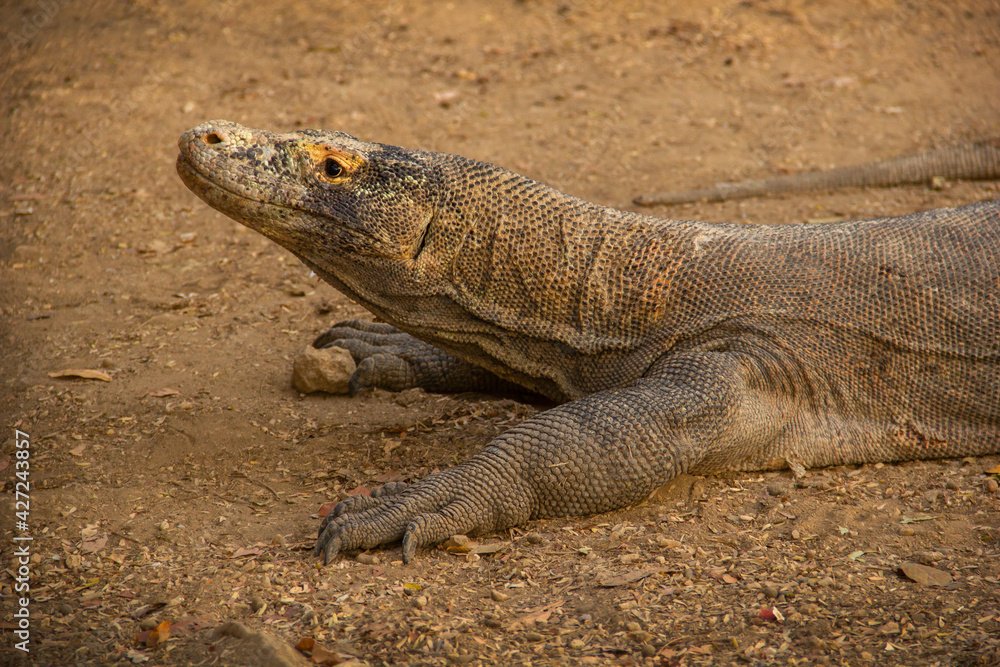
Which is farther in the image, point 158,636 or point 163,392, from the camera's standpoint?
point 163,392

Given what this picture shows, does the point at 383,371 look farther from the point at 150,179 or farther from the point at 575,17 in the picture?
the point at 575,17

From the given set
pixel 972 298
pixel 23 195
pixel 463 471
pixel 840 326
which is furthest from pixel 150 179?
pixel 972 298

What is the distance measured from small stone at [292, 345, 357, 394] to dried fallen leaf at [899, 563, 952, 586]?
308 centimetres

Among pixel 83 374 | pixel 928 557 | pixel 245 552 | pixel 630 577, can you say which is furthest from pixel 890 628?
pixel 83 374

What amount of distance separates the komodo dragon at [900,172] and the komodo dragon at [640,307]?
3.08 m

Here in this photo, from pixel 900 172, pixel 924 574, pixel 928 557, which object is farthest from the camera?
pixel 900 172

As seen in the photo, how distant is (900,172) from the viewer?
742 centimetres

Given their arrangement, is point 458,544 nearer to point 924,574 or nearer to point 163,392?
point 924,574

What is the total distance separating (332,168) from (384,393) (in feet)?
5.32

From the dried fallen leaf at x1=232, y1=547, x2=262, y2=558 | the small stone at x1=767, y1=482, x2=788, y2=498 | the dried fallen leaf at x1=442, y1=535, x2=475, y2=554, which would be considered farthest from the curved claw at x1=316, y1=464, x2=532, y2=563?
the small stone at x1=767, y1=482, x2=788, y2=498

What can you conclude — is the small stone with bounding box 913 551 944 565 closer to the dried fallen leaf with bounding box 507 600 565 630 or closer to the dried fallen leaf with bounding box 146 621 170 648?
the dried fallen leaf with bounding box 507 600 565 630

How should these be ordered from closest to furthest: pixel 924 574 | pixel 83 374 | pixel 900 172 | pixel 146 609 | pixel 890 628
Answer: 1. pixel 890 628
2. pixel 146 609
3. pixel 924 574
4. pixel 83 374
5. pixel 900 172

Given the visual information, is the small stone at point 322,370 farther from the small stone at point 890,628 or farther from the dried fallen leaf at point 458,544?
the small stone at point 890,628

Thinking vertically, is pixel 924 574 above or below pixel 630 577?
above
